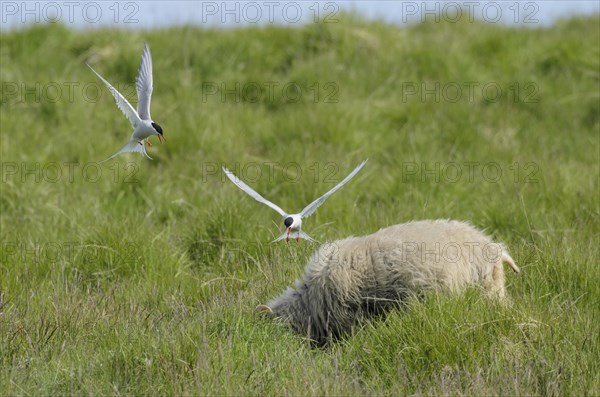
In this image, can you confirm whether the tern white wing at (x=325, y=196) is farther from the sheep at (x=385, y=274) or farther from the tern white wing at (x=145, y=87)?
the tern white wing at (x=145, y=87)

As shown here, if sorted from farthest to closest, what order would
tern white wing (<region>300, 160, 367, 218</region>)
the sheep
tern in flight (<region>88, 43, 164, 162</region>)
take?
the sheep, tern white wing (<region>300, 160, 367, 218</region>), tern in flight (<region>88, 43, 164, 162</region>)

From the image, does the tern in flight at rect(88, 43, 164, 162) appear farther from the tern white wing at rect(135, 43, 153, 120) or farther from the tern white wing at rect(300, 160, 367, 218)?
the tern white wing at rect(300, 160, 367, 218)

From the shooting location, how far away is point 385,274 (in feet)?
15.7

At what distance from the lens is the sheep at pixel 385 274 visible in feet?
15.5

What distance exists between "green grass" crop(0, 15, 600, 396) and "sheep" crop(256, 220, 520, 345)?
15 centimetres

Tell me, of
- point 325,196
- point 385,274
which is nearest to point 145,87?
point 325,196

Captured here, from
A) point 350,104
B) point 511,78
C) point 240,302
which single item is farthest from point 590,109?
point 240,302

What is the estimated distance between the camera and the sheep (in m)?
4.73

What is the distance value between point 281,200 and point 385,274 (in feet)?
9.32

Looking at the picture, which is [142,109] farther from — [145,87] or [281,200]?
[281,200]

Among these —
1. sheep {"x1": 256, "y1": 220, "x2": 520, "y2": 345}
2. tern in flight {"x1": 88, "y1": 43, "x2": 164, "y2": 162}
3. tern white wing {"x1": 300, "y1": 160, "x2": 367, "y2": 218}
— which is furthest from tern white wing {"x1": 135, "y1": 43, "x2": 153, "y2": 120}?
sheep {"x1": 256, "y1": 220, "x2": 520, "y2": 345}

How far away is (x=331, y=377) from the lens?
415 centimetres

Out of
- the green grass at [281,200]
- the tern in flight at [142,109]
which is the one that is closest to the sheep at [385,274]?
the green grass at [281,200]

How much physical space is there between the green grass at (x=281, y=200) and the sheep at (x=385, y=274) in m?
0.15
